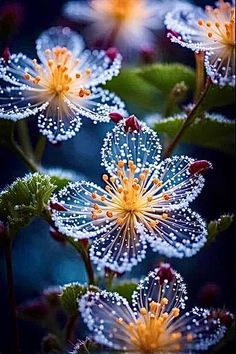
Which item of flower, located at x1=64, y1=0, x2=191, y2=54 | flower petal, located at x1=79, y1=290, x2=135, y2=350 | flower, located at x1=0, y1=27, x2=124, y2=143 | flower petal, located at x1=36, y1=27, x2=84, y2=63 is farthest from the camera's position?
flower, located at x1=64, y1=0, x2=191, y2=54

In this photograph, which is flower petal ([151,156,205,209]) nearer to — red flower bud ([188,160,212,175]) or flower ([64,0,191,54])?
red flower bud ([188,160,212,175])

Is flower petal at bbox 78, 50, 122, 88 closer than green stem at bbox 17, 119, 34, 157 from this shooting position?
Yes

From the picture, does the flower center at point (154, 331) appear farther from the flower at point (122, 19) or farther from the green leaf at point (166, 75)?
the flower at point (122, 19)

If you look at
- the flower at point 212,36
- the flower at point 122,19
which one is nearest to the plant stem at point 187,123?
the flower at point 212,36

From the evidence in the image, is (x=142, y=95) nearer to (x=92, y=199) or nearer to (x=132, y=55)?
(x=132, y=55)

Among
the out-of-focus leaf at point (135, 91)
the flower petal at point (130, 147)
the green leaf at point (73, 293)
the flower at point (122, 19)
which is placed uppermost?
the flower at point (122, 19)

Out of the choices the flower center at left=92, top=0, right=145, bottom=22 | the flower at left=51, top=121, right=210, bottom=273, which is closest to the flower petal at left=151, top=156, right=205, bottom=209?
the flower at left=51, top=121, right=210, bottom=273
